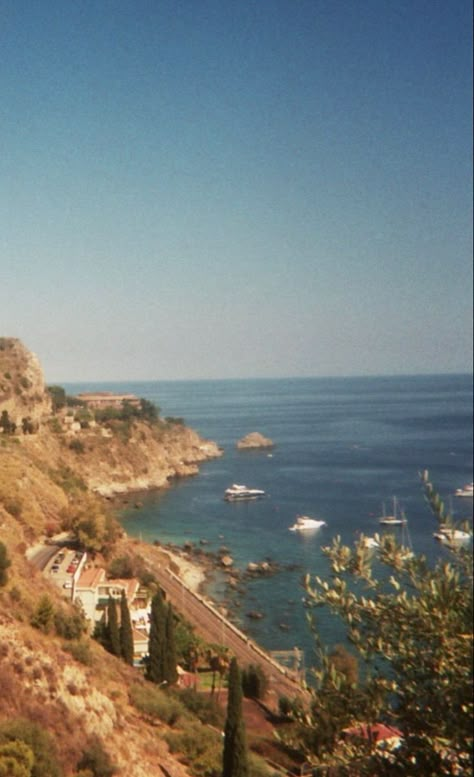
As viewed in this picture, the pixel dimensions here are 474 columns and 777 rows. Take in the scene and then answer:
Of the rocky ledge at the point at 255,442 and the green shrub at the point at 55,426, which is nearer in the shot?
the green shrub at the point at 55,426

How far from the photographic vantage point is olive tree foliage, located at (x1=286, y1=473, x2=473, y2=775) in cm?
277

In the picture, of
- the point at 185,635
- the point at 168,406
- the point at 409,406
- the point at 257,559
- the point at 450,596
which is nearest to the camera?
the point at 450,596

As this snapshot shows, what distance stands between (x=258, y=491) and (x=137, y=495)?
8058 mm

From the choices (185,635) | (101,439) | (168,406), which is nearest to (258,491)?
(101,439)

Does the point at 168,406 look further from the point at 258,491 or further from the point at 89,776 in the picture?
the point at 89,776

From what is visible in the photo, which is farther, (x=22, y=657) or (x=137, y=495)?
(x=137, y=495)

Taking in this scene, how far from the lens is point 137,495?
1665 inches

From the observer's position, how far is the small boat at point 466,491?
90.0 feet

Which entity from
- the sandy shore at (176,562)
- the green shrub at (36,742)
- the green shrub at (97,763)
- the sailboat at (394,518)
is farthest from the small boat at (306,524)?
the green shrub at (36,742)

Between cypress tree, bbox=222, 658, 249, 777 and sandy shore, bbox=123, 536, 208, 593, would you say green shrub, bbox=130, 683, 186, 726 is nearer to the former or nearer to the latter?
cypress tree, bbox=222, 658, 249, 777

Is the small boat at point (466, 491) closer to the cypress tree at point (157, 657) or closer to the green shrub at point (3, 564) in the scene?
the cypress tree at point (157, 657)

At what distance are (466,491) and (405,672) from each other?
2654 centimetres

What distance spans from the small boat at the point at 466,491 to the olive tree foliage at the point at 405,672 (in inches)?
985

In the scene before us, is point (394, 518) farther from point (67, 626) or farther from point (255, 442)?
point (255, 442)
